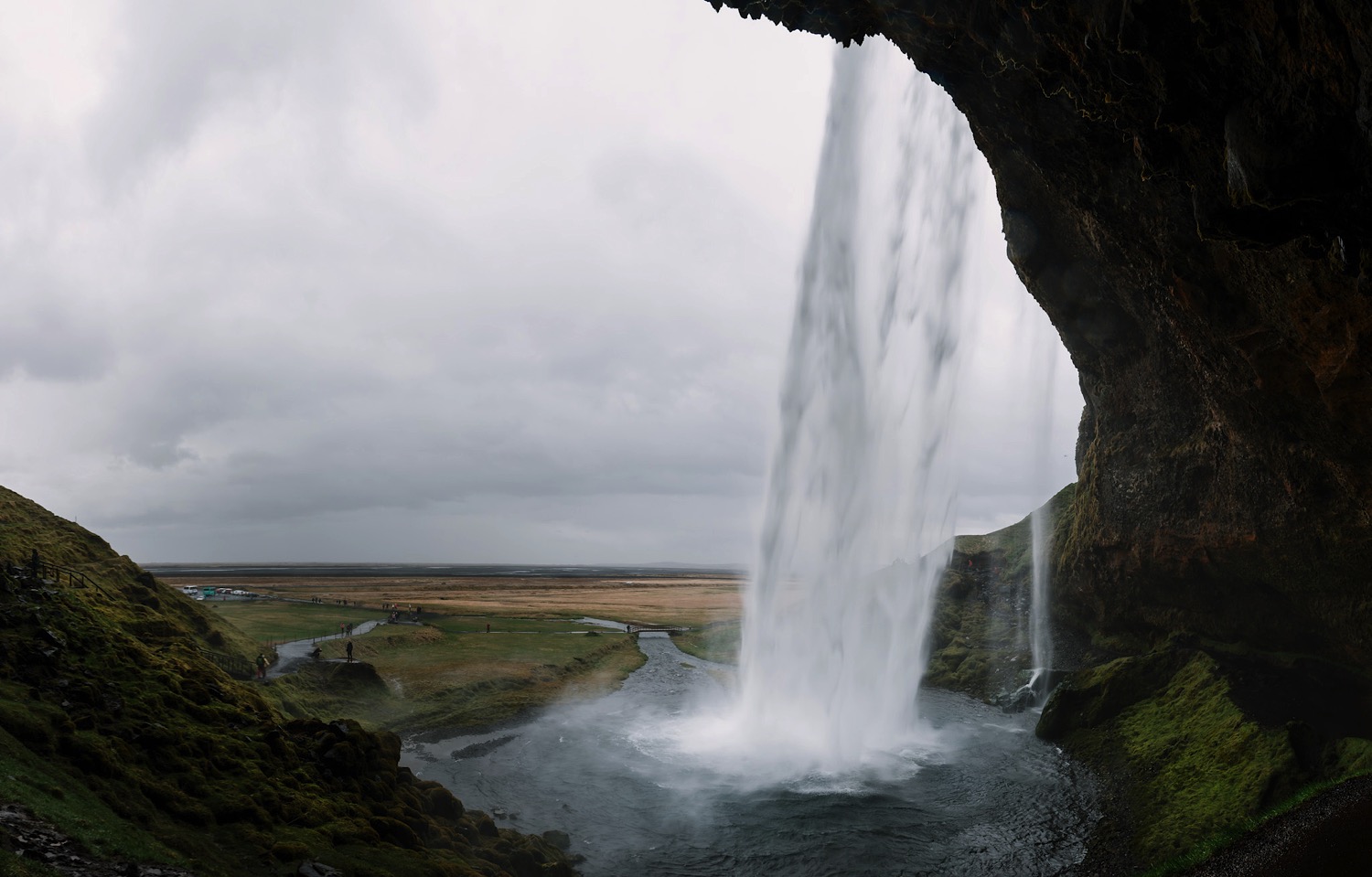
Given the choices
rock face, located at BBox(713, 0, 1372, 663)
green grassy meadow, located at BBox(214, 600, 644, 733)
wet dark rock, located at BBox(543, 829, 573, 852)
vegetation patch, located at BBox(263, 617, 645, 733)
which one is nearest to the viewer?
rock face, located at BBox(713, 0, 1372, 663)

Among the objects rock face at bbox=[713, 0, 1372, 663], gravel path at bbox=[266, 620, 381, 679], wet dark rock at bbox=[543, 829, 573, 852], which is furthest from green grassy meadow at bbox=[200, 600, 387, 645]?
rock face at bbox=[713, 0, 1372, 663]

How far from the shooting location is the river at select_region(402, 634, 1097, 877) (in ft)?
69.6

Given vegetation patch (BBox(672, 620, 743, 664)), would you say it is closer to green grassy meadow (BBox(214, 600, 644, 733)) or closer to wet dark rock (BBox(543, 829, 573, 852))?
green grassy meadow (BBox(214, 600, 644, 733))

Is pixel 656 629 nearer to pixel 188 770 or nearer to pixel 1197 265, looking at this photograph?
pixel 188 770

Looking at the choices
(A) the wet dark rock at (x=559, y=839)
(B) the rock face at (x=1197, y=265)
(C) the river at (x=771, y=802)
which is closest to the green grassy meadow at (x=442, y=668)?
(C) the river at (x=771, y=802)

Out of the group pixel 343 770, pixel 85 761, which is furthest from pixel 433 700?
pixel 85 761

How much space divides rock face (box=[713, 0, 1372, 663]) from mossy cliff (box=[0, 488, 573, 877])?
23.5 meters

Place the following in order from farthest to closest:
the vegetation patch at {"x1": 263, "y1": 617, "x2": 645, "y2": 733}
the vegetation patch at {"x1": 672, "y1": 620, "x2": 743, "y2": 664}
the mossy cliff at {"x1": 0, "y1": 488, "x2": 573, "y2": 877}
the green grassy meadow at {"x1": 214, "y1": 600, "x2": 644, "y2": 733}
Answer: the vegetation patch at {"x1": 672, "y1": 620, "x2": 743, "y2": 664}
the green grassy meadow at {"x1": 214, "y1": 600, "x2": 644, "y2": 733}
the vegetation patch at {"x1": 263, "y1": 617, "x2": 645, "y2": 733}
the mossy cliff at {"x1": 0, "y1": 488, "x2": 573, "y2": 877}

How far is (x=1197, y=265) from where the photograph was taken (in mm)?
19641

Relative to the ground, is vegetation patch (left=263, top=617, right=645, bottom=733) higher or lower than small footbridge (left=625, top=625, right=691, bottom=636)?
higher

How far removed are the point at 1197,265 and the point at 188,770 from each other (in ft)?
100

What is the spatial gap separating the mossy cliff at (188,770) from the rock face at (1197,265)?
23.5 metres

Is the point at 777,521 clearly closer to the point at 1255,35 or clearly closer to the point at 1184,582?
the point at 1184,582

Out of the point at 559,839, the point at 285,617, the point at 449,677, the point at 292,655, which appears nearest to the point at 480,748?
the point at 559,839
